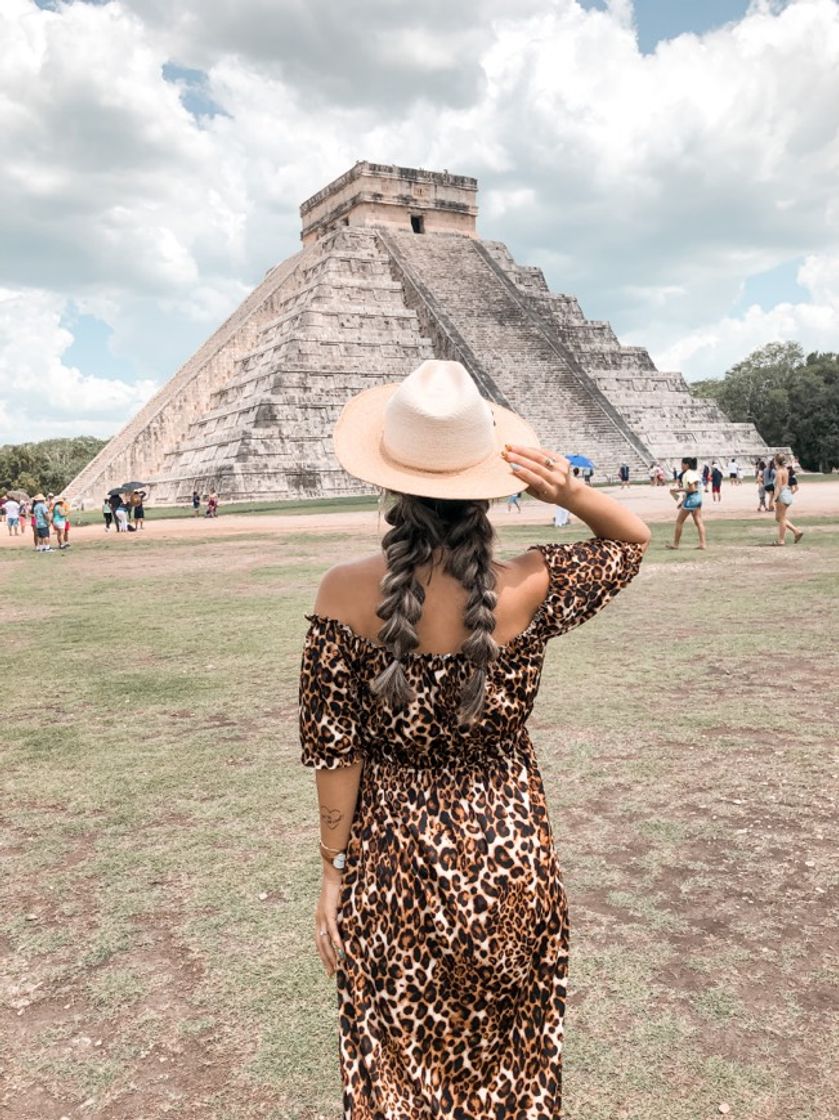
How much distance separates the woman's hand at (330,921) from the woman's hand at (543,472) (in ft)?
3.10

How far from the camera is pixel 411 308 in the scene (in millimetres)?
44969

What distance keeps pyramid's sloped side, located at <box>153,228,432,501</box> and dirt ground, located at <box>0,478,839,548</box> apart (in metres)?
4.87

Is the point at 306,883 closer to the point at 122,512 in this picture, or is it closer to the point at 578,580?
the point at 578,580

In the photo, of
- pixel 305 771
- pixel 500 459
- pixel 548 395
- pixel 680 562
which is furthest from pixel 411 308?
pixel 500 459

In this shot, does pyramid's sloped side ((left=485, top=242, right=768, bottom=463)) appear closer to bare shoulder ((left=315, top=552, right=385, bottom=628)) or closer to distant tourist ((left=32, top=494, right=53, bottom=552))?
distant tourist ((left=32, top=494, right=53, bottom=552))

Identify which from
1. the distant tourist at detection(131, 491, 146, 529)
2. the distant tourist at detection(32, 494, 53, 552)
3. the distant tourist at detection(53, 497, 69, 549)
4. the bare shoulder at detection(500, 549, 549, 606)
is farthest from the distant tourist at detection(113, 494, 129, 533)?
the bare shoulder at detection(500, 549, 549, 606)

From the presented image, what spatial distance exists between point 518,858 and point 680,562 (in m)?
12.8

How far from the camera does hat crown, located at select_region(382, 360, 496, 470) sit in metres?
1.96

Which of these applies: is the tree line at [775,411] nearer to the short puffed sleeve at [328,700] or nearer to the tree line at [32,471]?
the tree line at [32,471]

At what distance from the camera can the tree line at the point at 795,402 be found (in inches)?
2351

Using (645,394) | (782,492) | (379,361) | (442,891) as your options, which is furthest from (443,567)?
(645,394)

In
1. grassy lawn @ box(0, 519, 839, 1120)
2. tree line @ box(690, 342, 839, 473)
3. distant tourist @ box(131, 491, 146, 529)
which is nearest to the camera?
grassy lawn @ box(0, 519, 839, 1120)

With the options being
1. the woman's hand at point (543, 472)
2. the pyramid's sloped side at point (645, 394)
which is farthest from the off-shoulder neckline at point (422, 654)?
the pyramid's sloped side at point (645, 394)

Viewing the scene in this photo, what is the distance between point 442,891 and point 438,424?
951mm
